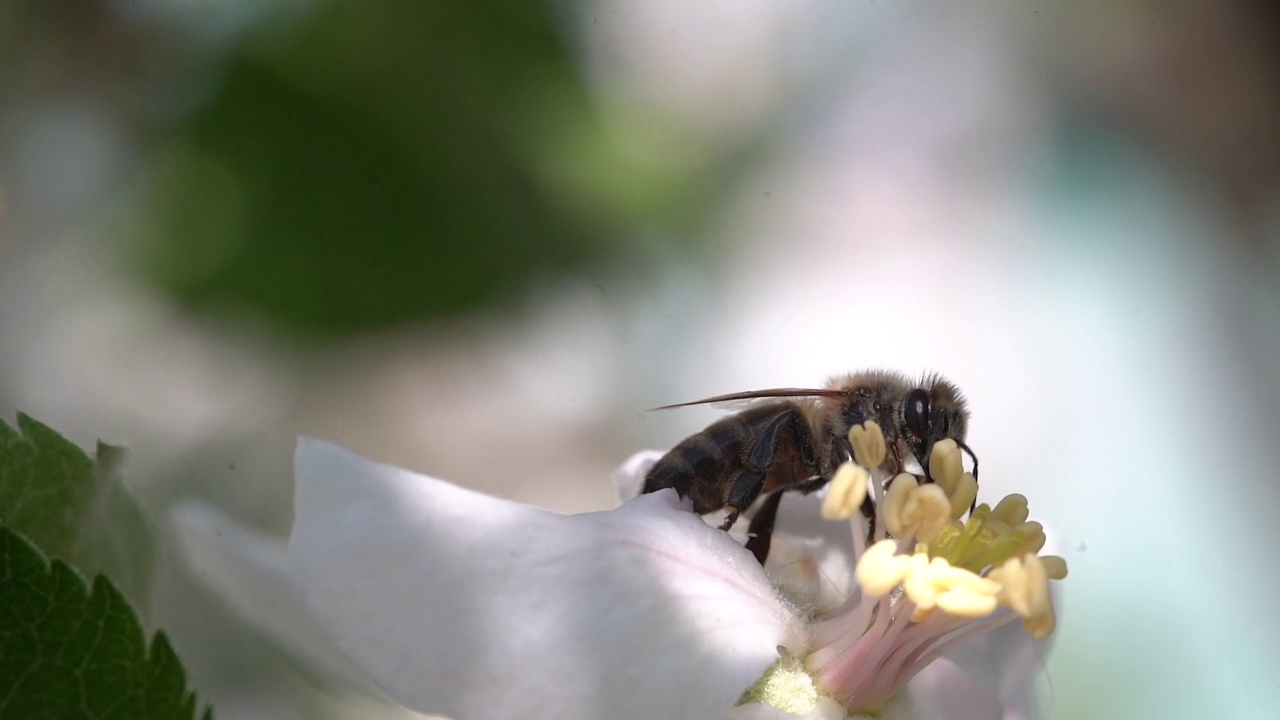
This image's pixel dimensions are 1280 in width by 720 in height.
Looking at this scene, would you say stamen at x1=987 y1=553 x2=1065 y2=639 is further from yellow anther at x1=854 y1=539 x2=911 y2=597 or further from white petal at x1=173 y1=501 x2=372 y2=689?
white petal at x1=173 y1=501 x2=372 y2=689

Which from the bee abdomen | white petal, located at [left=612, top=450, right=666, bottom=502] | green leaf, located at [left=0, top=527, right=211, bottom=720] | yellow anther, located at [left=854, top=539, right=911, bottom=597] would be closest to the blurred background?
white petal, located at [left=612, top=450, right=666, bottom=502]

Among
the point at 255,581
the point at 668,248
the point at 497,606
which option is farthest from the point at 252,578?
the point at 668,248

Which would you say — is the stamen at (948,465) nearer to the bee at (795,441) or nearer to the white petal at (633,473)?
the bee at (795,441)

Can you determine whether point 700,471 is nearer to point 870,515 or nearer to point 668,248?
point 870,515

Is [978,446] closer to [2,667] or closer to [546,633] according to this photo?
[546,633]

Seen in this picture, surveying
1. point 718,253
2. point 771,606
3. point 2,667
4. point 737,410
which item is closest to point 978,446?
point 718,253
